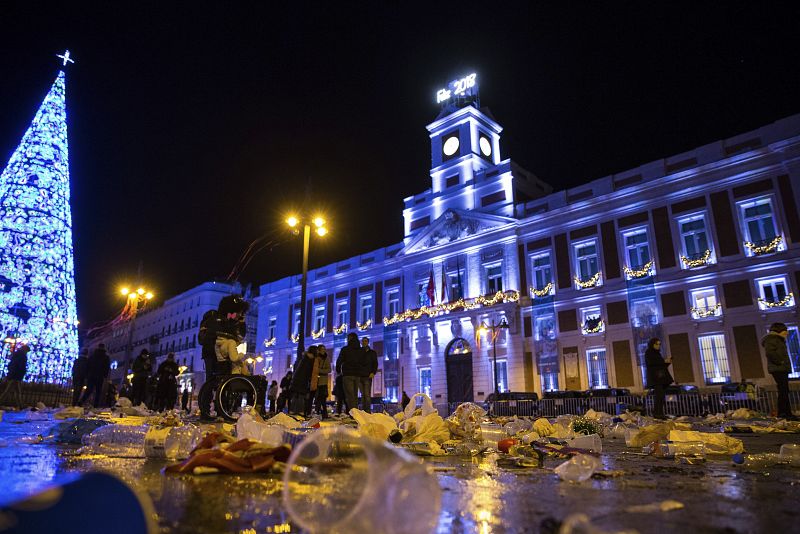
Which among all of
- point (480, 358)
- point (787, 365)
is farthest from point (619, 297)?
point (787, 365)

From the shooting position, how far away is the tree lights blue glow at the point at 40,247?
16172 mm

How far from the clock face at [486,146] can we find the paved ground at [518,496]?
104 ft

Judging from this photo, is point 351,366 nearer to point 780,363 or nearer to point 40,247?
point 780,363

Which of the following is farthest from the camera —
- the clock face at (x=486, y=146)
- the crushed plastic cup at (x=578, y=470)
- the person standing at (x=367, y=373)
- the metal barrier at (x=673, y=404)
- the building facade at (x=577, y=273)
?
the clock face at (x=486, y=146)

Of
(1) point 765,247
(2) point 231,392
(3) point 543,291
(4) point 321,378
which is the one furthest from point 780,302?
(2) point 231,392

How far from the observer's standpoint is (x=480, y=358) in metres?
27.1

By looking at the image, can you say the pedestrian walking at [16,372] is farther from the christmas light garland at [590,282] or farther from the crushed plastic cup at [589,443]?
the christmas light garland at [590,282]

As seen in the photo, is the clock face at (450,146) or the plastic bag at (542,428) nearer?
the plastic bag at (542,428)

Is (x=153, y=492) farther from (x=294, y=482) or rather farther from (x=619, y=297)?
(x=619, y=297)

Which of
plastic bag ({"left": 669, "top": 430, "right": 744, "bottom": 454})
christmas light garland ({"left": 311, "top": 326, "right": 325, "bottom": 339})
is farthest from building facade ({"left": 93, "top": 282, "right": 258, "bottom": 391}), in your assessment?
plastic bag ({"left": 669, "top": 430, "right": 744, "bottom": 454})

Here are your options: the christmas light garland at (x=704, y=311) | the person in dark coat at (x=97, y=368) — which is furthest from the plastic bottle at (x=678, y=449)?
the christmas light garland at (x=704, y=311)

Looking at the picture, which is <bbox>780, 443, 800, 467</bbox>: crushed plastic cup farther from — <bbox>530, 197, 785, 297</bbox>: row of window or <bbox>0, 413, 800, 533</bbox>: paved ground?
A: <bbox>530, 197, 785, 297</bbox>: row of window

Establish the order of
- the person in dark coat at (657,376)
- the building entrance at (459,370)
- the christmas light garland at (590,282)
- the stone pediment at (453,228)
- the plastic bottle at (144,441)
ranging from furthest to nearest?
1. the stone pediment at (453,228)
2. the building entrance at (459,370)
3. the christmas light garland at (590,282)
4. the person in dark coat at (657,376)
5. the plastic bottle at (144,441)

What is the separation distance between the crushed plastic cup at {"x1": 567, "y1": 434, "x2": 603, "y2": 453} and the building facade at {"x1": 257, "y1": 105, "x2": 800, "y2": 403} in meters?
18.9
